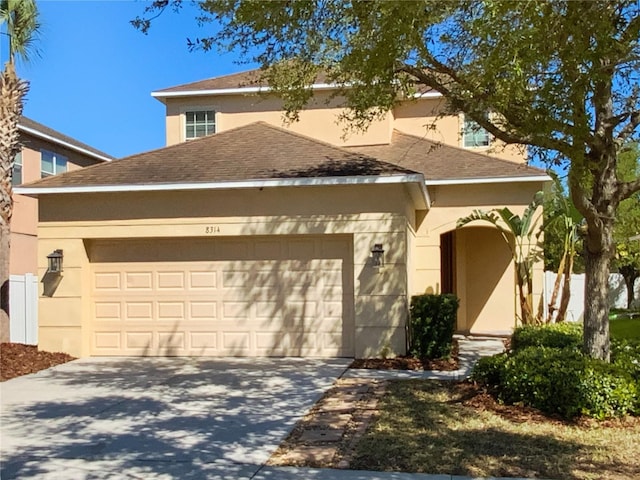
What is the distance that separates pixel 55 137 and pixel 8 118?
29.8 feet

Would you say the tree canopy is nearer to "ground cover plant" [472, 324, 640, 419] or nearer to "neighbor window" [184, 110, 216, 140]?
"ground cover plant" [472, 324, 640, 419]

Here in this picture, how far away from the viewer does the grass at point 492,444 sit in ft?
18.7

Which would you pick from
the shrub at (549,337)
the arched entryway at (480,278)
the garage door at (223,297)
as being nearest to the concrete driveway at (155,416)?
the garage door at (223,297)

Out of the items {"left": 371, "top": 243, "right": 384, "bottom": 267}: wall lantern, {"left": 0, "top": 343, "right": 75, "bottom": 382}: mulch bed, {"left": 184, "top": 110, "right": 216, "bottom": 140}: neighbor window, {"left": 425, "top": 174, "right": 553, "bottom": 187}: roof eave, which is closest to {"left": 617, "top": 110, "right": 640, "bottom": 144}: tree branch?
{"left": 371, "top": 243, "right": 384, "bottom": 267}: wall lantern

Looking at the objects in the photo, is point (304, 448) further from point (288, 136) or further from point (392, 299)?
point (288, 136)

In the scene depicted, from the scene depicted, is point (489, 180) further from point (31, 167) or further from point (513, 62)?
point (31, 167)

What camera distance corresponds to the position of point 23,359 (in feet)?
38.7

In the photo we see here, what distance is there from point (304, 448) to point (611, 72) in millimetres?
5470

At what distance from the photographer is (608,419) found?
7.24 metres

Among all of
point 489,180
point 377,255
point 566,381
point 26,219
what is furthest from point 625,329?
point 26,219

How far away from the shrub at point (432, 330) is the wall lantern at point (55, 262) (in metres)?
7.17

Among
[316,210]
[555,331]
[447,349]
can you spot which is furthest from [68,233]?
[555,331]

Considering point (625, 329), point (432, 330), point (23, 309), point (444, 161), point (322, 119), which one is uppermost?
point (322, 119)

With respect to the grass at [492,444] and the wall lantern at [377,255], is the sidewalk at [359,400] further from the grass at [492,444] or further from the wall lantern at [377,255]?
the wall lantern at [377,255]
